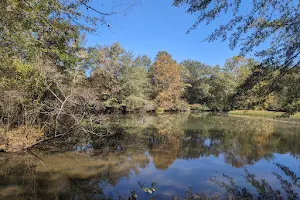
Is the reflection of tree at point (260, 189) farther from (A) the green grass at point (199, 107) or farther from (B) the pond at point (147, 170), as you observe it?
(A) the green grass at point (199, 107)

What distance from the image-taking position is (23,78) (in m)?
7.21

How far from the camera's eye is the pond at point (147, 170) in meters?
5.01

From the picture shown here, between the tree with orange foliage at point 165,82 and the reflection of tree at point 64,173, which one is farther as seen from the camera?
the tree with orange foliage at point 165,82

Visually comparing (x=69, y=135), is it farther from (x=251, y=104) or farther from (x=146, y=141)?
(x=251, y=104)

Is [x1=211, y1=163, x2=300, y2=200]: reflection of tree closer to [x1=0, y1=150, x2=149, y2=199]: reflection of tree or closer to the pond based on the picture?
the pond

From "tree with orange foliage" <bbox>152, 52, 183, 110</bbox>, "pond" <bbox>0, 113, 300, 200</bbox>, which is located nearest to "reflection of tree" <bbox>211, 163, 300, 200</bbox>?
"pond" <bbox>0, 113, 300, 200</bbox>

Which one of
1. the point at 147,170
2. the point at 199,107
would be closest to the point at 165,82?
the point at 199,107

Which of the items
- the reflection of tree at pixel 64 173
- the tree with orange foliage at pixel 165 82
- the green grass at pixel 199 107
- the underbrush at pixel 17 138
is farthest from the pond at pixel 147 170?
the green grass at pixel 199 107

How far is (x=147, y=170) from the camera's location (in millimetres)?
6699

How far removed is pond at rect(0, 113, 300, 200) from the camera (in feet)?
A: 16.4

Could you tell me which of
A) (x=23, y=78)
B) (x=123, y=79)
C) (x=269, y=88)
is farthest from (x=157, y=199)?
(x=123, y=79)

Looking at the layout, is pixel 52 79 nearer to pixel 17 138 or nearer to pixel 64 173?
pixel 17 138

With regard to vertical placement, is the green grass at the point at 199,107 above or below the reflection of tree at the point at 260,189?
above

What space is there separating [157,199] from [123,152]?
4036 mm
